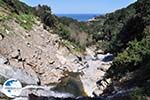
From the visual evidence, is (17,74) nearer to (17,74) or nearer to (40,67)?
(17,74)

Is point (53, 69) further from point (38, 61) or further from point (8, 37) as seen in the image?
point (8, 37)

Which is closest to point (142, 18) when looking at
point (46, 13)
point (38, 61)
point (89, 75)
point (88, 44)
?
point (89, 75)

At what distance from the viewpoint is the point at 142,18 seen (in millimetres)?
48438

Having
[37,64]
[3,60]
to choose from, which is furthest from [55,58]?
[3,60]

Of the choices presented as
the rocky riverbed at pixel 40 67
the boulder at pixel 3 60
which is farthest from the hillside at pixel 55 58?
the boulder at pixel 3 60

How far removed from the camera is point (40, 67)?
143 ft

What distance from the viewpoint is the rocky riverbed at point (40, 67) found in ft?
122

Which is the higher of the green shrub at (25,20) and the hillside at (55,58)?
the green shrub at (25,20)

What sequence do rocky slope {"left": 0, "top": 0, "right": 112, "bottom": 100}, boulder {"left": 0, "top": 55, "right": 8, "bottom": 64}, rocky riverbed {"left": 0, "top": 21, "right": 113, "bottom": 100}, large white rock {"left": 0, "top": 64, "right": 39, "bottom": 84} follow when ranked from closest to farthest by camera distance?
large white rock {"left": 0, "top": 64, "right": 39, "bottom": 84} → rocky riverbed {"left": 0, "top": 21, "right": 113, "bottom": 100} → rocky slope {"left": 0, "top": 0, "right": 112, "bottom": 100} → boulder {"left": 0, "top": 55, "right": 8, "bottom": 64}

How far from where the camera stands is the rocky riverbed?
3725 centimetres

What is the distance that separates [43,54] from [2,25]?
16.9 ft

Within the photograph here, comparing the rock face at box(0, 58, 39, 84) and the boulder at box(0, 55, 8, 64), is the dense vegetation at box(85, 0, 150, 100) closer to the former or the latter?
the rock face at box(0, 58, 39, 84)

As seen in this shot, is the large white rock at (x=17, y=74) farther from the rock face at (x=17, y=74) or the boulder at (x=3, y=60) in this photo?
the boulder at (x=3, y=60)

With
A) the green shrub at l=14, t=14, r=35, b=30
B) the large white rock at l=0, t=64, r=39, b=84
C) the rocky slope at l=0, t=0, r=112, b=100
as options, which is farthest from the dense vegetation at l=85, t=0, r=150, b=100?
the green shrub at l=14, t=14, r=35, b=30
